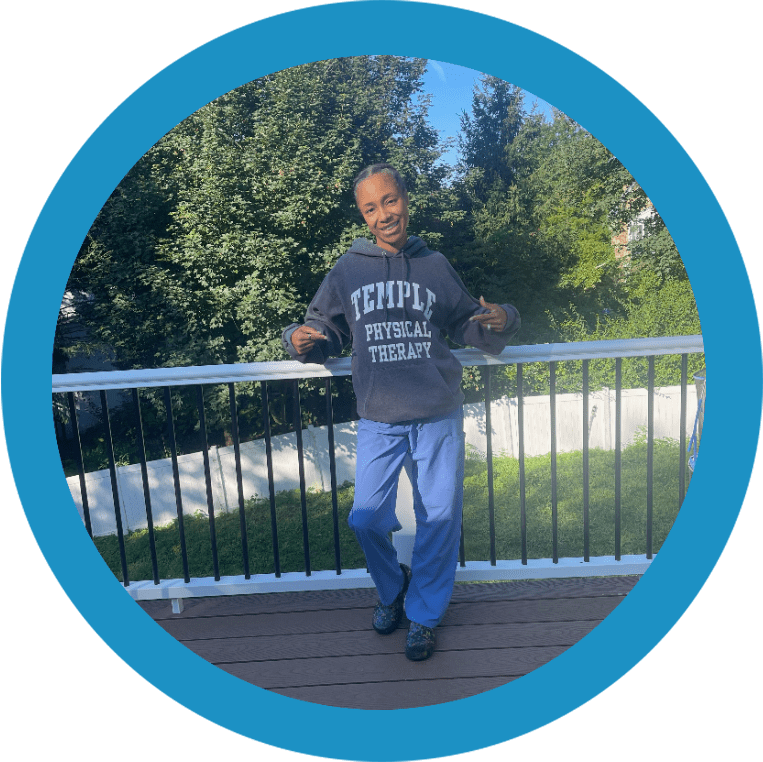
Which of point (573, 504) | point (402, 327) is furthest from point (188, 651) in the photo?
point (573, 504)

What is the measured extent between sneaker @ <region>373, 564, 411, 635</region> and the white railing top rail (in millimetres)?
794

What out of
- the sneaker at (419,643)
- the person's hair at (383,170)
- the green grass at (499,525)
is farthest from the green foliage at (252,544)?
the person's hair at (383,170)

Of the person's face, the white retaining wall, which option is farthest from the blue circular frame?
the white retaining wall

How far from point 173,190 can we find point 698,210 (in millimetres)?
8476

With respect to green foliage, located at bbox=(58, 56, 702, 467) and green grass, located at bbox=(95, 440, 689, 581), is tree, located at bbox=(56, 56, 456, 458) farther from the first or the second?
green grass, located at bbox=(95, 440, 689, 581)

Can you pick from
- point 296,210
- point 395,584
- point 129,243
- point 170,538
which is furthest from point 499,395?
point 395,584

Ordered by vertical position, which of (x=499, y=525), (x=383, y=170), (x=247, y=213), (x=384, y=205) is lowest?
(x=499, y=525)

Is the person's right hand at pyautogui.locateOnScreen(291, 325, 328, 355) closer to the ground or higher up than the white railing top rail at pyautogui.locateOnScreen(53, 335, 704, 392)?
higher up

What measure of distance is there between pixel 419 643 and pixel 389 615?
0.54 ft

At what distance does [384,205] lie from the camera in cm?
178

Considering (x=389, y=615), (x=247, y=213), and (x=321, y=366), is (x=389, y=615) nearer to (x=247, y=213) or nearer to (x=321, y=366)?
(x=321, y=366)

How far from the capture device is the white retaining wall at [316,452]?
7.83 meters

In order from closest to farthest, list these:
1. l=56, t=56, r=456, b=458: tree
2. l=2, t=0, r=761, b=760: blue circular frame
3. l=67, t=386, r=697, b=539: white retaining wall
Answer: l=2, t=0, r=761, b=760: blue circular frame
l=67, t=386, r=697, b=539: white retaining wall
l=56, t=56, r=456, b=458: tree

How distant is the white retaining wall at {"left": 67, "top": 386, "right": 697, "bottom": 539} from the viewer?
7832 millimetres
